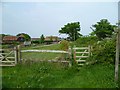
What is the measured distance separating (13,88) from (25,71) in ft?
8.07

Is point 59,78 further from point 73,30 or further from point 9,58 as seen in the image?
point 73,30

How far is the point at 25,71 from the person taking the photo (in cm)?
935

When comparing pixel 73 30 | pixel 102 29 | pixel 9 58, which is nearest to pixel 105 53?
pixel 9 58

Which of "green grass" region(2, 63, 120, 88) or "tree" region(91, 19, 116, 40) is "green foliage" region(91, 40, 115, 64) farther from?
"tree" region(91, 19, 116, 40)

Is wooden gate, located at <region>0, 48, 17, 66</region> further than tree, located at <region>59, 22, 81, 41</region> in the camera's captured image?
No

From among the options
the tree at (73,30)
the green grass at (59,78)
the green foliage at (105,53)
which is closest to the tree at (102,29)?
the tree at (73,30)

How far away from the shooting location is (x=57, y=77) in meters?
8.16

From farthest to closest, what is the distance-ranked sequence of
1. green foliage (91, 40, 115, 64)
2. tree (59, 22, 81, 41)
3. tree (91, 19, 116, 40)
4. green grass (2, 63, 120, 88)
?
tree (59, 22, 81, 41), tree (91, 19, 116, 40), green foliage (91, 40, 115, 64), green grass (2, 63, 120, 88)

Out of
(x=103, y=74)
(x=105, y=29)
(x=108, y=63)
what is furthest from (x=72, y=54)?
(x=105, y=29)

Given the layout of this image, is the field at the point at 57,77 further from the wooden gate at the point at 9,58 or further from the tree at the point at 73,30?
the tree at the point at 73,30

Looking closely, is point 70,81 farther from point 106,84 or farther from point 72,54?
point 72,54

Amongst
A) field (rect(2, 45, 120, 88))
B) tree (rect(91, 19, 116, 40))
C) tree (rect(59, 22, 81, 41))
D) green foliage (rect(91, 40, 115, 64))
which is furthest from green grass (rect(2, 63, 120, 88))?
tree (rect(59, 22, 81, 41))

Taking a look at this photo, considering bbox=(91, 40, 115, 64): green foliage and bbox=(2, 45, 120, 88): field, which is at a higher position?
bbox=(91, 40, 115, 64): green foliage

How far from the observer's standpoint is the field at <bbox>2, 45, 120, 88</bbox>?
7234 mm
